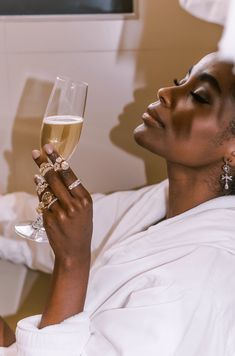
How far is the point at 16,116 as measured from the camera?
156 cm

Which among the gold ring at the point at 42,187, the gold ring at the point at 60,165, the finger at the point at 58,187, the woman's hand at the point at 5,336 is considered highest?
the gold ring at the point at 60,165

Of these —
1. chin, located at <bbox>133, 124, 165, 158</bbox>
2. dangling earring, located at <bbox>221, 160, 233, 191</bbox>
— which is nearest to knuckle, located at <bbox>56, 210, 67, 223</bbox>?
chin, located at <bbox>133, 124, 165, 158</bbox>

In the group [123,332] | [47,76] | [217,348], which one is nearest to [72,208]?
[123,332]

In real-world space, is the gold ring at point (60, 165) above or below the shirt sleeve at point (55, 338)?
above

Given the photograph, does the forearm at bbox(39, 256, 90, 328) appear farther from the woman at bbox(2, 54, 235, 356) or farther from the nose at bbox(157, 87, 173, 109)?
the nose at bbox(157, 87, 173, 109)

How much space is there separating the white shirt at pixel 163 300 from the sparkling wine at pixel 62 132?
0.91ft

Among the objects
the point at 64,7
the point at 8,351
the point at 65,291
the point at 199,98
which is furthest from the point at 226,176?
the point at 64,7

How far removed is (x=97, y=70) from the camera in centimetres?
155

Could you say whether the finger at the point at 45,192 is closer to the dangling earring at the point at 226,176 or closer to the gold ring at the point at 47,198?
the gold ring at the point at 47,198

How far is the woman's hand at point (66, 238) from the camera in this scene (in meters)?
0.92

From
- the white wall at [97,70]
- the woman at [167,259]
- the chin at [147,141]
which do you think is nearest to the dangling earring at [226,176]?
the woman at [167,259]

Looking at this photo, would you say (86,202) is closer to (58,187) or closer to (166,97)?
(58,187)

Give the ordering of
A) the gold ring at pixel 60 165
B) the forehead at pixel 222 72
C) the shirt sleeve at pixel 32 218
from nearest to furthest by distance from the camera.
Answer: the gold ring at pixel 60 165 → the forehead at pixel 222 72 → the shirt sleeve at pixel 32 218

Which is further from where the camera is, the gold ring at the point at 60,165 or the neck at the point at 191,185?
the neck at the point at 191,185
